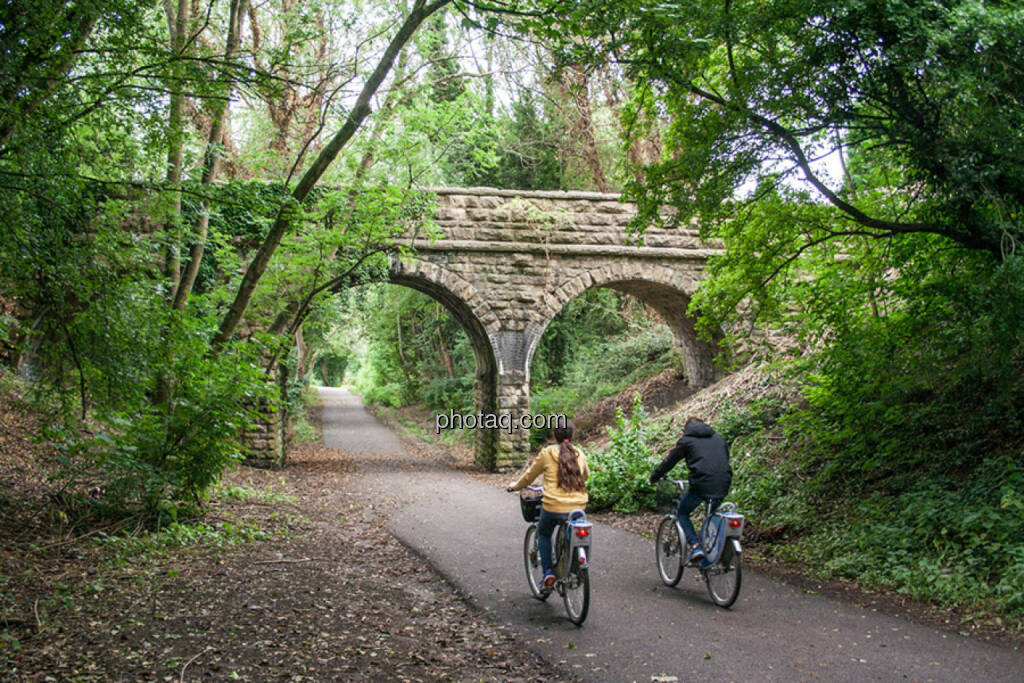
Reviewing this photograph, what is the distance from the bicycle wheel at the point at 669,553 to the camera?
217 inches

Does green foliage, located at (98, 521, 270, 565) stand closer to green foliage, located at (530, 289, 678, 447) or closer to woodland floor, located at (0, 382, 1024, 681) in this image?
woodland floor, located at (0, 382, 1024, 681)

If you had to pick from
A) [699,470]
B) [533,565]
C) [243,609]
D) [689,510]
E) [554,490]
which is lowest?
[243,609]

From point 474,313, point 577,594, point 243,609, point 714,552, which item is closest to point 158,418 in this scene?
point 243,609

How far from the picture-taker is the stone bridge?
44.2ft

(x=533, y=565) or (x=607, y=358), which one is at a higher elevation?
(x=607, y=358)

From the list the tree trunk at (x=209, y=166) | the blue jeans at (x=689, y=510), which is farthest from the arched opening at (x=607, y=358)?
the blue jeans at (x=689, y=510)

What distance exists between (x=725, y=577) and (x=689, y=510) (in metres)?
0.58

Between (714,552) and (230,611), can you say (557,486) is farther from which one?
(230,611)

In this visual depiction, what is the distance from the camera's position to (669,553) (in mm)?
5676

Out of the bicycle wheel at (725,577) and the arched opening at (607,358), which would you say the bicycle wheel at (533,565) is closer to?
the bicycle wheel at (725,577)

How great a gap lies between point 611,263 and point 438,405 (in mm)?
11629

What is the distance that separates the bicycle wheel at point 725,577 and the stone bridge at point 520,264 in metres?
8.74

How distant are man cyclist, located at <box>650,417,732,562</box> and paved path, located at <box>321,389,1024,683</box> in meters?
0.51

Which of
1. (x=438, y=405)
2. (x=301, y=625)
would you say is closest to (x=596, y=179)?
(x=438, y=405)
